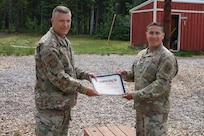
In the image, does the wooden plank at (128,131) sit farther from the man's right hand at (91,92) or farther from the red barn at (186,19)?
the red barn at (186,19)

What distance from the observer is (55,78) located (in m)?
2.77

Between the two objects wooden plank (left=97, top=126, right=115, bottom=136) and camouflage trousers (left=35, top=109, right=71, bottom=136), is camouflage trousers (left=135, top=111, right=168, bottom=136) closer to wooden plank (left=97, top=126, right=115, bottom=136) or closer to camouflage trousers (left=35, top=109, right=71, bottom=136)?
camouflage trousers (left=35, top=109, right=71, bottom=136)

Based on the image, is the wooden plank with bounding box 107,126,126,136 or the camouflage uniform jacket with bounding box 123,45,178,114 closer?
the camouflage uniform jacket with bounding box 123,45,178,114

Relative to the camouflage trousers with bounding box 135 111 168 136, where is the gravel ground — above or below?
below

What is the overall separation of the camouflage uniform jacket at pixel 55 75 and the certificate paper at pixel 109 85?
346mm

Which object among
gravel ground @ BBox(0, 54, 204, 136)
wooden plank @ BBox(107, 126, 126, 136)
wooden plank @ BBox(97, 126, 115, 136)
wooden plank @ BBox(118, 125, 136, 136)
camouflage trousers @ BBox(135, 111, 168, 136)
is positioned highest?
camouflage trousers @ BBox(135, 111, 168, 136)

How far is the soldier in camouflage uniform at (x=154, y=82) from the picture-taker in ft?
9.49

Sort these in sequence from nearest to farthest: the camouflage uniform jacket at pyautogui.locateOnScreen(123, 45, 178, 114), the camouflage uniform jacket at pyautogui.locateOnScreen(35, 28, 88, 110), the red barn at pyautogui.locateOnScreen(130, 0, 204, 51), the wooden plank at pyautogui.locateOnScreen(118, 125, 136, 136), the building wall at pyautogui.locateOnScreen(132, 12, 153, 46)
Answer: the camouflage uniform jacket at pyautogui.locateOnScreen(35, 28, 88, 110) < the camouflage uniform jacket at pyautogui.locateOnScreen(123, 45, 178, 114) < the wooden plank at pyautogui.locateOnScreen(118, 125, 136, 136) < the red barn at pyautogui.locateOnScreen(130, 0, 204, 51) < the building wall at pyautogui.locateOnScreen(132, 12, 153, 46)

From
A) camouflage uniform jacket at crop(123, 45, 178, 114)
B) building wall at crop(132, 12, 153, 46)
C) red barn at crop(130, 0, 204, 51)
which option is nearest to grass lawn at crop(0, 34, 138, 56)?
building wall at crop(132, 12, 153, 46)

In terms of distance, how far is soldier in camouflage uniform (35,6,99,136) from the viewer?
9.11 ft

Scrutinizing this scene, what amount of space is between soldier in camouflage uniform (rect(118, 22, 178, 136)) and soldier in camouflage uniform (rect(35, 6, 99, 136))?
473 mm

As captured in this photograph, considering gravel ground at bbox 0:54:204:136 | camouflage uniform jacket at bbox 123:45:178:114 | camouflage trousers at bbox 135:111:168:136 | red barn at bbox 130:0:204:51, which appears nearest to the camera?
camouflage uniform jacket at bbox 123:45:178:114

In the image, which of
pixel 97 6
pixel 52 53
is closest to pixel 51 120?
pixel 52 53

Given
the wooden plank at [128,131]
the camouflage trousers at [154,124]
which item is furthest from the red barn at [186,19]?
the camouflage trousers at [154,124]
